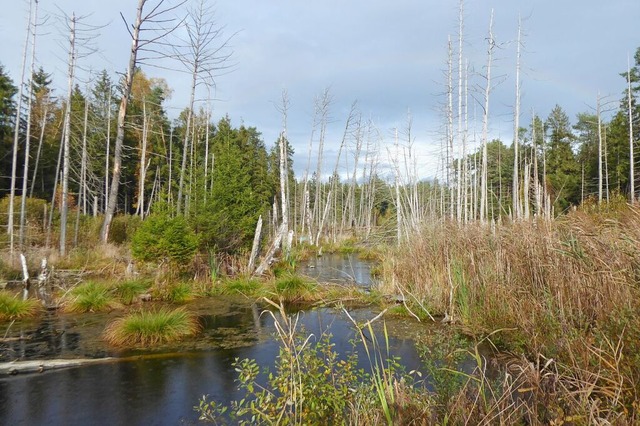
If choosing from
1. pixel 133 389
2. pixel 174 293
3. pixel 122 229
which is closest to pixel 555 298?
pixel 133 389

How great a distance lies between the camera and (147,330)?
21.4ft

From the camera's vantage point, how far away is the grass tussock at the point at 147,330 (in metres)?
6.43

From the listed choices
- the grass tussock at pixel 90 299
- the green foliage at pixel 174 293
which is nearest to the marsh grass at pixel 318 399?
the grass tussock at pixel 90 299

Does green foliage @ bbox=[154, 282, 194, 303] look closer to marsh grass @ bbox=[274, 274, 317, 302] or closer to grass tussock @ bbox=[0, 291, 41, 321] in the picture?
marsh grass @ bbox=[274, 274, 317, 302]

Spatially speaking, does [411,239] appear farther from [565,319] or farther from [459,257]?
[565,319]

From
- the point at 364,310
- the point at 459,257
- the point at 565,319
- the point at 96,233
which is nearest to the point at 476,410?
the point at 565,319

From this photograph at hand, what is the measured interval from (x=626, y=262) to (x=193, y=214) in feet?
34.4

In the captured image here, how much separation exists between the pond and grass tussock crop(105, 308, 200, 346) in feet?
0.68

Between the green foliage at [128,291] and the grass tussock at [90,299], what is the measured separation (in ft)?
0.62

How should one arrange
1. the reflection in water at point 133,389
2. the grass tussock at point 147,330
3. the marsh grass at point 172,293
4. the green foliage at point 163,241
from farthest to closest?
the green foliage at point 163,241 → the marsh grass at point 172,293 → the grass tussock at point 147,330 → the reflection in water at point 133,389

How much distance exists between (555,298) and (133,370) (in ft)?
17.6

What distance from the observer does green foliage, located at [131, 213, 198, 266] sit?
10.4 m

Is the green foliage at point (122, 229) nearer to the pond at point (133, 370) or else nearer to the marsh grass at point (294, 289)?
the pond at point (133, 370)

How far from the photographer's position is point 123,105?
34.6 feet
